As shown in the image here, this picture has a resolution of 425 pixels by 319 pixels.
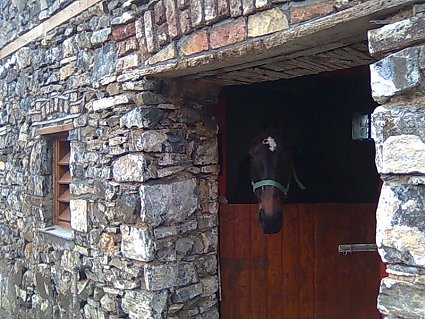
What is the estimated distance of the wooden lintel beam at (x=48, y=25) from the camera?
14.0 feet

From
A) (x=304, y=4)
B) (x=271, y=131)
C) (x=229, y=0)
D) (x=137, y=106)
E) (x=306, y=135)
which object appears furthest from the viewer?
(x=306, y=135)

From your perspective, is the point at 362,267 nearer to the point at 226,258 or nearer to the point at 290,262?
the point at 290,262

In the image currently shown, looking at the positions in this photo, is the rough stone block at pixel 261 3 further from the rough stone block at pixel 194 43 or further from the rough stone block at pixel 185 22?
the rough stone block at pixel 185 22

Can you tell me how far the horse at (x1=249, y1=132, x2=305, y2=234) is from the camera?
3.58 m

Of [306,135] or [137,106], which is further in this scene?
[306,135]

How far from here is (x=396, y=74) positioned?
204 centimetres

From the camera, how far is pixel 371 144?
4.69 m

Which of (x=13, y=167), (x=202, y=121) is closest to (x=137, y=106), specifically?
(x=202, y=121)

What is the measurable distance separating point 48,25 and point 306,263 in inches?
126

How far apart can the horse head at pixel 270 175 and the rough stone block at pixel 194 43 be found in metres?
1.05

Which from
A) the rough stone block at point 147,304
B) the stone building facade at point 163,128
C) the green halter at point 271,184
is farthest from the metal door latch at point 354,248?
the rough stone block at point 147,304

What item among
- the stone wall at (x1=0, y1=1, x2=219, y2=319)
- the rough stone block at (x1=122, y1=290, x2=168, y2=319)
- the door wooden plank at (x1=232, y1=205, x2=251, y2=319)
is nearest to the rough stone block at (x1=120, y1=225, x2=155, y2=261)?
the stone wall at (x1=0, y1=1, x2=219, y2=319)

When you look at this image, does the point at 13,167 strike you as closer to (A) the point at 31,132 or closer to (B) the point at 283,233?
(A) the point at 31,132

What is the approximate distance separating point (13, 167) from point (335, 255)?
3813 mm
